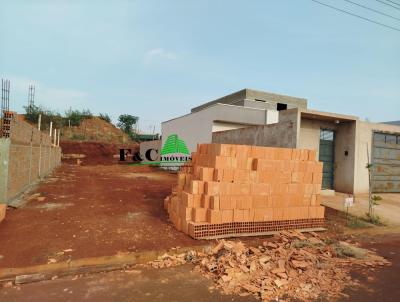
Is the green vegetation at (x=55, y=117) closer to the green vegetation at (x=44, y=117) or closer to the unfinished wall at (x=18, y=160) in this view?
the green vegetation at (x=44, y=117)

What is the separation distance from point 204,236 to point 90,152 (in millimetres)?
30758

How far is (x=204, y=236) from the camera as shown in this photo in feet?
18.5

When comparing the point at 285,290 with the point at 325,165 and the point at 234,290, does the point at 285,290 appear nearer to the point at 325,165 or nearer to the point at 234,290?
the point at 234,290

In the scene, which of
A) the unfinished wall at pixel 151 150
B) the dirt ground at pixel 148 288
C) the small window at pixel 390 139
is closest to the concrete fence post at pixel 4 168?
the dirt ground at pixel 148 288

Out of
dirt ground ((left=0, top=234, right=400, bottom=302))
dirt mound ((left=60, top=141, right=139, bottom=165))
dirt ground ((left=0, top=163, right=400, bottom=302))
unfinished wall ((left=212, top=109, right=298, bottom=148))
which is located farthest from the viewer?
dirt mound ((left=60, top=141, right=139, bottom=165))

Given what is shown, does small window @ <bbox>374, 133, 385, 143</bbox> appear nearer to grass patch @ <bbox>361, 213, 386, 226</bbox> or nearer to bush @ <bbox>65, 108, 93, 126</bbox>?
grass patch @ <bbox>361, 213, 386, 226</bbox>

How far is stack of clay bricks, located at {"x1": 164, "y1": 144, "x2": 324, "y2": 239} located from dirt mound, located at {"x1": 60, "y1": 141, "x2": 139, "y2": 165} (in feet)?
83.1

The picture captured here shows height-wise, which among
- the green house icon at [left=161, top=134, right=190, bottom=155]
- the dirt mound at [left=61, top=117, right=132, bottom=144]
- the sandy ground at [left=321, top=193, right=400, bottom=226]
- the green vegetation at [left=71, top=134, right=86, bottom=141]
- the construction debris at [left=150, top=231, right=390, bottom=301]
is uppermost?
the dirt mound at [left=61, top=117, right=132, bottom=144]

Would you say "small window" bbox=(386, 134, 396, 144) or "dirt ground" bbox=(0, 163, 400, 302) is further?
"small window" bbox=(386, 134, 396, 144)

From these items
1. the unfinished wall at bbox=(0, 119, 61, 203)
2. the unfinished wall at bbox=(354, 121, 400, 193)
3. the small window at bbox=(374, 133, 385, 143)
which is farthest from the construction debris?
the small window at bbox=(374, 133, 385, 143)

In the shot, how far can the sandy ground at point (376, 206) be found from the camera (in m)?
8.41

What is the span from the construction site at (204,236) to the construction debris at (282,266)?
2cm

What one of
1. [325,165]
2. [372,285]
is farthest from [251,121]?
[372,285]

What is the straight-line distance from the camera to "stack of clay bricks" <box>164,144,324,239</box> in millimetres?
5836
